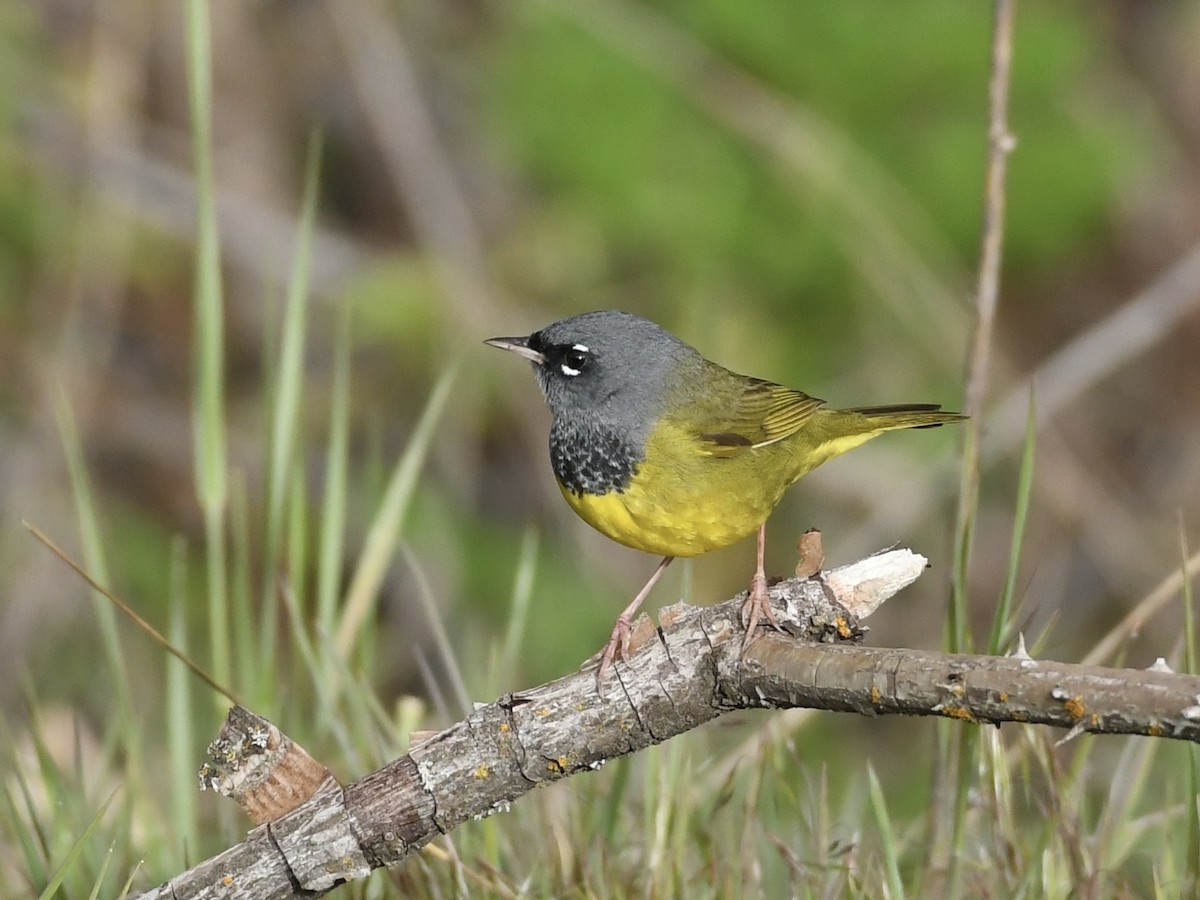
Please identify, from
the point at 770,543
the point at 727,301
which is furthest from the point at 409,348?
the point at 770,543

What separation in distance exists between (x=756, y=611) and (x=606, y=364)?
118 centimetres

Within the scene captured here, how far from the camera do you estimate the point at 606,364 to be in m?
3.31

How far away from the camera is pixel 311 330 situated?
7.79 m

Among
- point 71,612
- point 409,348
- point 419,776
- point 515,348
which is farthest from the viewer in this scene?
point 71,612

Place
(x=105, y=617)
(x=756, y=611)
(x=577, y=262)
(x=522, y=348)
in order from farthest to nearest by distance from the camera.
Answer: (x=577, y=262), (x=522, y=348), (x=105, y=617), (x=756, y=611)

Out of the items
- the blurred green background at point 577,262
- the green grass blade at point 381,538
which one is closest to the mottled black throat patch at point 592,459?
the green grass blade at point 381,538

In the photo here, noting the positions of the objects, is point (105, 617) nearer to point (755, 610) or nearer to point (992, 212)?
point (755, 610)

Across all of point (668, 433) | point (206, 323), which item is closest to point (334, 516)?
point (206, 323)

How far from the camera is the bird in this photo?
297cm

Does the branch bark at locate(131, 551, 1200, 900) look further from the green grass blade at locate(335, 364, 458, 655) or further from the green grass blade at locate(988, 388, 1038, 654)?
the green grass blade at locate(335, 364, 458, 655)

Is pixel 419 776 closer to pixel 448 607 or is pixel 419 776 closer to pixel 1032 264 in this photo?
pixel 448 607

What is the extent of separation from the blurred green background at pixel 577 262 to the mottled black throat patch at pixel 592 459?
8.09 ft

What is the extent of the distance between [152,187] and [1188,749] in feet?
19.8

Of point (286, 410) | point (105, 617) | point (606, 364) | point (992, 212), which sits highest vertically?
point (992, 212)
